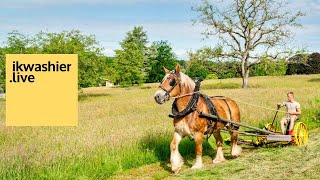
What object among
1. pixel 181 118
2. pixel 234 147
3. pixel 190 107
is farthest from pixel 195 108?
pixel 234 147

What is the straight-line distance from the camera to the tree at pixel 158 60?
81.8m

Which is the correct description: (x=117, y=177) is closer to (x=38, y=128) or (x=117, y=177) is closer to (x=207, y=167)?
(x=207, y=167)

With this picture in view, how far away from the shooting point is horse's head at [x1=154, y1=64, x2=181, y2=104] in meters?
7.94

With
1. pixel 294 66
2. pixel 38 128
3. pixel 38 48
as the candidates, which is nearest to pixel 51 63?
pixel 38 128

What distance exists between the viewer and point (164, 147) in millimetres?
10219

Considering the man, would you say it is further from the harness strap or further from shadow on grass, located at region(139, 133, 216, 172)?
the harness strap

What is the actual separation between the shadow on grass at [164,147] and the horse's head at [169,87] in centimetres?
210

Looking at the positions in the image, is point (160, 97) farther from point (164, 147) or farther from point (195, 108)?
point (164, 147)

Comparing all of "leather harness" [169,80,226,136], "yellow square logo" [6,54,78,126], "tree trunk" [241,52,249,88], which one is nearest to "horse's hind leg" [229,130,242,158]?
"leather harness" [169,80,226,136]

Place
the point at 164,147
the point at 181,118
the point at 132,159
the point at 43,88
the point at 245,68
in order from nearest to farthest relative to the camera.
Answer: the point at 181,118
the point at 132,159
the point at 164,147
the point at 43,88
the point at 245,68

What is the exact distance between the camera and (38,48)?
1447 inches

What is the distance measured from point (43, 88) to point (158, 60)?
224ft

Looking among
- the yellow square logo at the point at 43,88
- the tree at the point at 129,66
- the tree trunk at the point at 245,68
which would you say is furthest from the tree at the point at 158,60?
the yellow square logo at the point at 43,88

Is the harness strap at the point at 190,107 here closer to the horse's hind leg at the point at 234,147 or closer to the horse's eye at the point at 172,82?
the horse's eye at the point at 172,82
